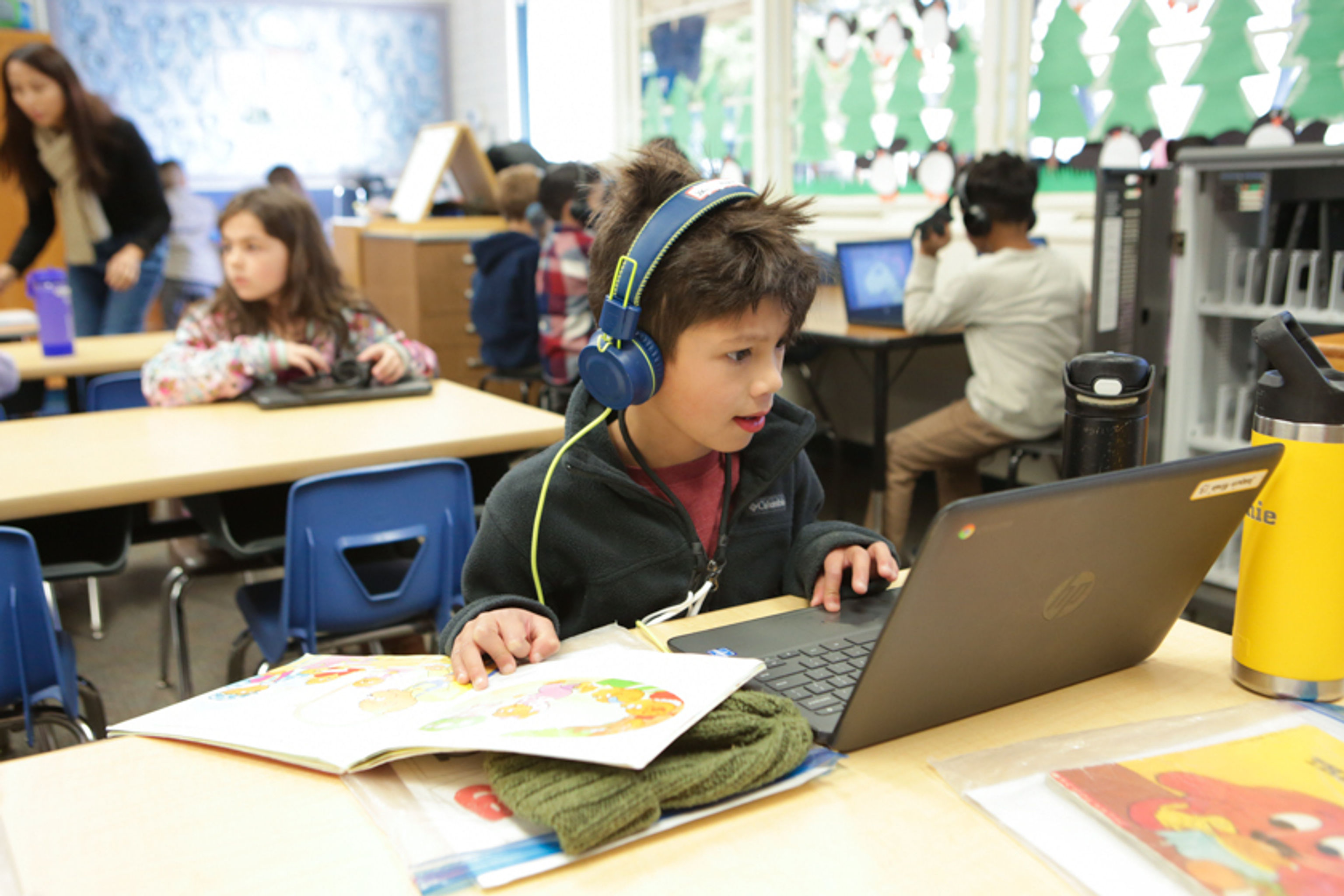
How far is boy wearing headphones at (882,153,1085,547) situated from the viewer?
9.59 feet

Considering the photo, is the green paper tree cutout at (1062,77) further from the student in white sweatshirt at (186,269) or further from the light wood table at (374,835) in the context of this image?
the student in white sweatshirt at (186,269)

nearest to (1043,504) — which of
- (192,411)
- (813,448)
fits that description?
(192,411)

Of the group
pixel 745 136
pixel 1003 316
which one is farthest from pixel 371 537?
pixel 745 136

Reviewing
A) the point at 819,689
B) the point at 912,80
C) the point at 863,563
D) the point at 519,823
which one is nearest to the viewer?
the point at 519,823

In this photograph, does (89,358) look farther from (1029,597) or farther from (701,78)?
(701,78)

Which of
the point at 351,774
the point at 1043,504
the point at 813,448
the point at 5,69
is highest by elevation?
the point at 5,69

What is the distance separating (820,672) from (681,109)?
519 cm

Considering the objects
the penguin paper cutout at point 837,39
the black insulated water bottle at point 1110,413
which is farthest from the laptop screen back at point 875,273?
the black insulated water bottle at point 1110,413

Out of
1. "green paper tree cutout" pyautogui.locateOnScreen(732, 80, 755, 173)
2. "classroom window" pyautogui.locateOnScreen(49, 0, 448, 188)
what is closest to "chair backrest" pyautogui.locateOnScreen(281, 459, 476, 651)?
"green paper tree cutout" pyautogui.locateOnScreen(732, 80, 755, 173)

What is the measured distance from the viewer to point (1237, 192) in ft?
8.58

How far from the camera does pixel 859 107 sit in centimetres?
433

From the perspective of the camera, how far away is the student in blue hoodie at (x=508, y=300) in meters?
4.02

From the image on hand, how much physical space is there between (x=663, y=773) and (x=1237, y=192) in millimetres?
2591

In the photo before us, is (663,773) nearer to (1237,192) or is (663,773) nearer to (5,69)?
(1237,192)
